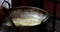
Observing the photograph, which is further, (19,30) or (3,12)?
(3,12)

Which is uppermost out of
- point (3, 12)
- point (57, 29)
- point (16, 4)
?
point (3, 12)

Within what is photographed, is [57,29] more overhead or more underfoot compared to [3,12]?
more underfoot

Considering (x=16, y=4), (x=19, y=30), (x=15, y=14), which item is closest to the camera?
(x=19, y=30)

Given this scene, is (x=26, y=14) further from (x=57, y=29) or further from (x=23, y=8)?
(x=57, y=29)

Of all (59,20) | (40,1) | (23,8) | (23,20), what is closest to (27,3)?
(40,1)

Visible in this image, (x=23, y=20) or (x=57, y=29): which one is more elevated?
(x=23, y=20)

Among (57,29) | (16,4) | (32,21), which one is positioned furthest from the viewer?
(16,4)

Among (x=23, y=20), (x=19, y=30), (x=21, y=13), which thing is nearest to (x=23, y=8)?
(x=21, y=13)

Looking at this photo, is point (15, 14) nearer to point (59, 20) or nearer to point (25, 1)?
point (25, 1)

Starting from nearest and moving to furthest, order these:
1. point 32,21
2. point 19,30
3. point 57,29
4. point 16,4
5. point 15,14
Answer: point 19,30, point 32,21, point 15,14, point 57,29, point 16,4
